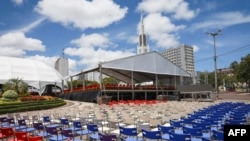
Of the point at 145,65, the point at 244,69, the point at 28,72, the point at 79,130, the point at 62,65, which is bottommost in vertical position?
the point at 79,130

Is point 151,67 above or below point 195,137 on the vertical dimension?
above

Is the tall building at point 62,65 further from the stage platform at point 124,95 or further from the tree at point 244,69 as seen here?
the tree at point 244,69

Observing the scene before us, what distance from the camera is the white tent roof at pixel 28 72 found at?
214 feet

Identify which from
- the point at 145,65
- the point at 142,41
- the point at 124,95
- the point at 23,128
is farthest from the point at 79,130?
the point at 142,41

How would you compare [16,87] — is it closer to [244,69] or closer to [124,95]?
[124,95]

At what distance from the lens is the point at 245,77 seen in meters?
68.9

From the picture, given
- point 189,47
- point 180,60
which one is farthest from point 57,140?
point 189,47

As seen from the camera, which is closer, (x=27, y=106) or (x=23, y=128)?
(x=23, y=128)

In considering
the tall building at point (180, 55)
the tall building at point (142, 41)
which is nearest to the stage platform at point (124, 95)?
the tall building at point (142, 41)

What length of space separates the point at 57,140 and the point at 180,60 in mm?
142967

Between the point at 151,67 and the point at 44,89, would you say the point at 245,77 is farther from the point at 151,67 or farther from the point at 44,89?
the point at 44,89

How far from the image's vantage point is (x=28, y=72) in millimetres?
69500

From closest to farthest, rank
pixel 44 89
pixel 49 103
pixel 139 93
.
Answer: pixel 49 103, pixel 139 93, pixel 44 89

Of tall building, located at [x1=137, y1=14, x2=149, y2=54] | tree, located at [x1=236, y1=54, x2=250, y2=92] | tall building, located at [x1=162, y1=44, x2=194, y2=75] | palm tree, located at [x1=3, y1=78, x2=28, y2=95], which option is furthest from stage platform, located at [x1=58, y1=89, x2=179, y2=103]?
tall building, located at [x1=162, y1=44, x2=194, y2=75]
